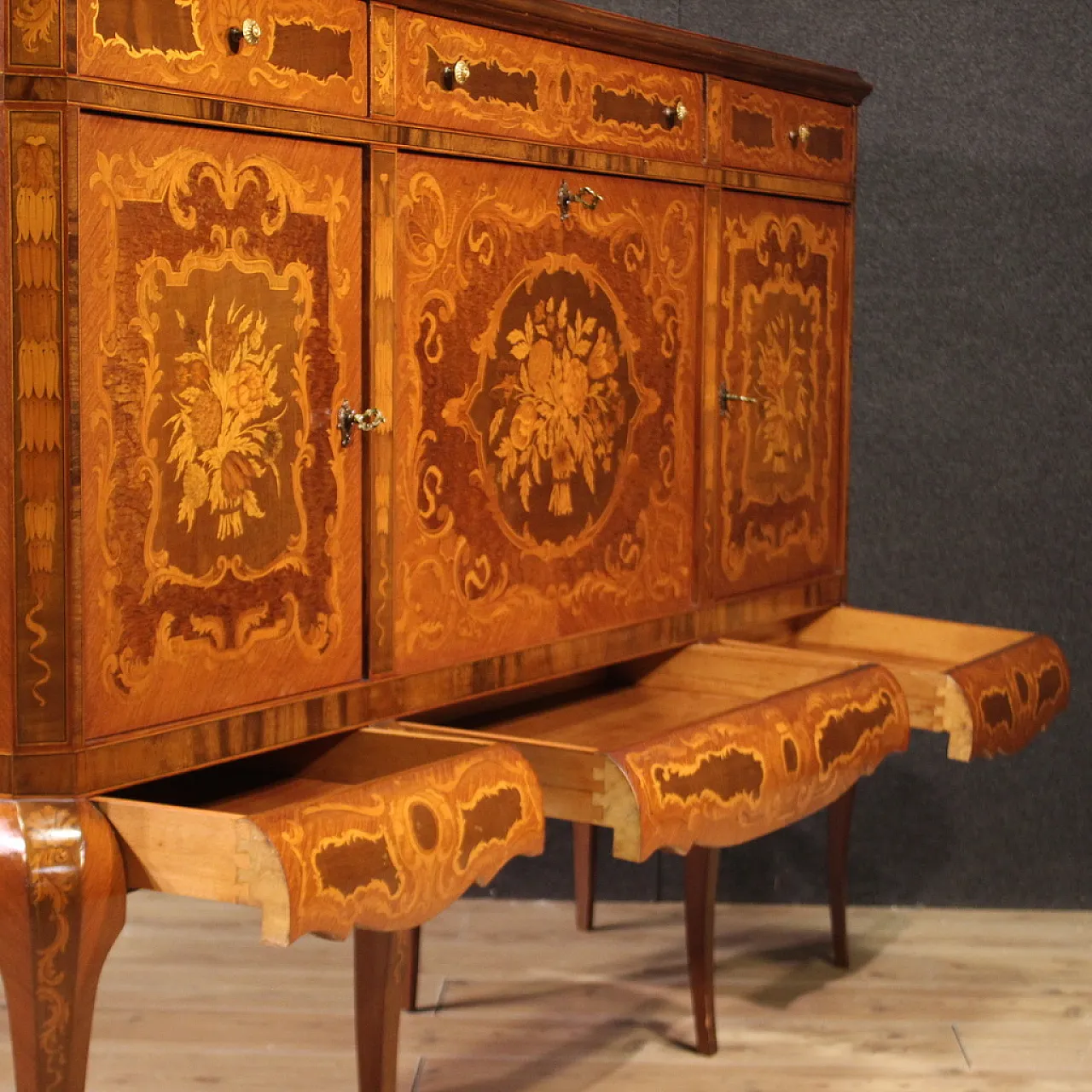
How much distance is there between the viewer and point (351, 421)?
2.08 meters

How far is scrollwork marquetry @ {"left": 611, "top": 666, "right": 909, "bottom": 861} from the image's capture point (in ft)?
6.78

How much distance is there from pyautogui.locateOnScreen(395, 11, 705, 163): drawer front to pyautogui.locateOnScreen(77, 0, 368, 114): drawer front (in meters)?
0.10

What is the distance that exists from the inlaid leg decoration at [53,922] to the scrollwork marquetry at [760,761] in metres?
0.57

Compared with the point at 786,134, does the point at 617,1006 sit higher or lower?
lower

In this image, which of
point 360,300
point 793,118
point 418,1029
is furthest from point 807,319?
point 418,1029

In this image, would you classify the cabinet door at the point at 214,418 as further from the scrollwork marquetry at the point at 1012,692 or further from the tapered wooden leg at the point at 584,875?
the tapered wooden leg at the point at 584,875

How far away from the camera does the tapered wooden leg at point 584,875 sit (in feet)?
11.5

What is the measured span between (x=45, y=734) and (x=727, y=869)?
7.18 ft

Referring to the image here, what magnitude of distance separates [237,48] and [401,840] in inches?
32.4

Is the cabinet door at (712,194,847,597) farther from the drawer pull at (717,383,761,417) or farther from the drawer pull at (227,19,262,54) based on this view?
the drawer pull at (227,19,262,54)

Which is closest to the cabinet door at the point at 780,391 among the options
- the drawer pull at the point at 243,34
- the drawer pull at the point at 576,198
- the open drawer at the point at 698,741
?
the open drawer at the point at 698,741

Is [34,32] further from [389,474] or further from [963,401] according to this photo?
[963,401]

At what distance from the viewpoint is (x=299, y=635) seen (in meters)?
2.06

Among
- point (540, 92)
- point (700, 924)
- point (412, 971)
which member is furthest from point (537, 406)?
point (412, 971)
